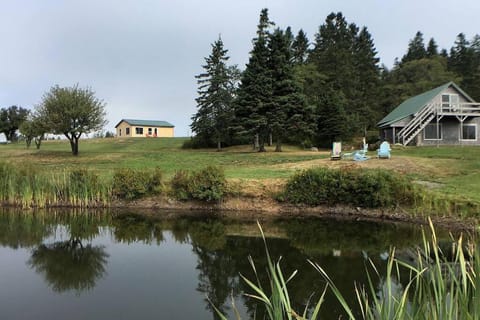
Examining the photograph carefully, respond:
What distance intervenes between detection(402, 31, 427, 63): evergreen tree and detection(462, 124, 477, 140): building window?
1587 inches

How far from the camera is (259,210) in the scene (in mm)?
13836

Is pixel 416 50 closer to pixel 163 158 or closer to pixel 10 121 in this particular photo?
pixel 163 158

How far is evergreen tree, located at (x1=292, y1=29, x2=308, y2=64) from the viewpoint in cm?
6045

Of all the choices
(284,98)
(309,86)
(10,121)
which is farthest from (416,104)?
(10,121)

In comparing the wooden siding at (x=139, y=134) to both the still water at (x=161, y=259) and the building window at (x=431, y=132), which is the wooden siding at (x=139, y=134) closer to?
the building window at (x=431, y=132)

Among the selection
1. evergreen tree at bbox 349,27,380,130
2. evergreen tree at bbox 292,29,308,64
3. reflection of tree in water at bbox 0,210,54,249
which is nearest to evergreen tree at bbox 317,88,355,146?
evergreen tree at bbox 349,27,380,130

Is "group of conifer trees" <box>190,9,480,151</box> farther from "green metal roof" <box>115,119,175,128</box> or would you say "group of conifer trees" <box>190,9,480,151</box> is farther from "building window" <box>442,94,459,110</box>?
"green metal roof" <box>115,119,175,128</box>

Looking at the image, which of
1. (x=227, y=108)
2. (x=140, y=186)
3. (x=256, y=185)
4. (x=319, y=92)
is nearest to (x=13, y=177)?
(x=140, y=186)

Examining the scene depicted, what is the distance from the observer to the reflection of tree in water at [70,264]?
7320 mm

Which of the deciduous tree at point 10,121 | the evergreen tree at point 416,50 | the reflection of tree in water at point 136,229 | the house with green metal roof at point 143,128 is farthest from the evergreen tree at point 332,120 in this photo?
the deciduous tree at point 10,121

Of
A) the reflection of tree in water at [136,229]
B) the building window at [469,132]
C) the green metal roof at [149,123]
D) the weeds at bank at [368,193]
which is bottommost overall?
the reflection of tree in water at [136,229]

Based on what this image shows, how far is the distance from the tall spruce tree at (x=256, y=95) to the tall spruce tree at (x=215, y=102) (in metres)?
5.36

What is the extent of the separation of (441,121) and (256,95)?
51.4 feet

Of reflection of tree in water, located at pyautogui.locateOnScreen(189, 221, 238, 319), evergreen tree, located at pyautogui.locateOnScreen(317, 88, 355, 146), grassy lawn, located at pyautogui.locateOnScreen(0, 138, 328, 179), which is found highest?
evergreen tree, located at pyautogui.locateOnScreen(317, 88, 355, 146)
